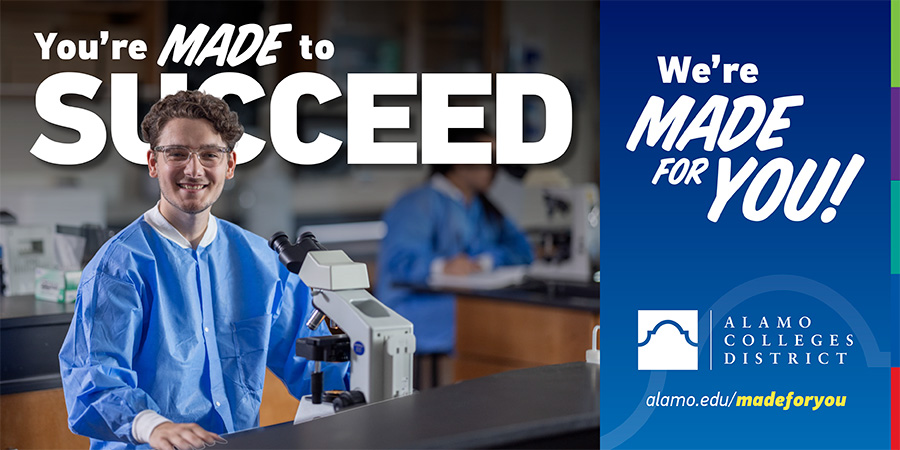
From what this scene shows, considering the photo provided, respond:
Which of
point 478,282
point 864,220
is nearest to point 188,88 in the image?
point 864,220

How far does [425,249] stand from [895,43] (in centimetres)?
287

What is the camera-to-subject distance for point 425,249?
3.99 m

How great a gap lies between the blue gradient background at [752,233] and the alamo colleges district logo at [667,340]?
11mm

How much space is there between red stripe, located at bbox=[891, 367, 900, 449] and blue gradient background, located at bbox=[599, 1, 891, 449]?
11mm

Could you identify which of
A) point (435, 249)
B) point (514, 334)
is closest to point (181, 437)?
point (514, 334)

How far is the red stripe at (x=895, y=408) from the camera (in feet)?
4.13

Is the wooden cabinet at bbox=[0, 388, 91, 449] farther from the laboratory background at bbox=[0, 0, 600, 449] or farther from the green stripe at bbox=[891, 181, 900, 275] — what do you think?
the green stripe at bbox=[891, 181, 900, 275]

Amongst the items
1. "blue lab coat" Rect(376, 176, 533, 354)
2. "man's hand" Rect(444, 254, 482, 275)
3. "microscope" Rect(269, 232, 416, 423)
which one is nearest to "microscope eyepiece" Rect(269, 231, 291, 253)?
"microscope" Rect(269, 232, 416, 423)

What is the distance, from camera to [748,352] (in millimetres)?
1288

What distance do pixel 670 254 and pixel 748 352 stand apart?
18 centimetres

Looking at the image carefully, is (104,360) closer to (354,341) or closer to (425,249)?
(354,341)

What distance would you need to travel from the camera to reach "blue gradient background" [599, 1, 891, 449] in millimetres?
1236

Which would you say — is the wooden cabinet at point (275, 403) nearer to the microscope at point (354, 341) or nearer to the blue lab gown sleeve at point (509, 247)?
the microscope at point (354, 341)

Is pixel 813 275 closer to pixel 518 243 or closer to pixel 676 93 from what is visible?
pixel 676 93
